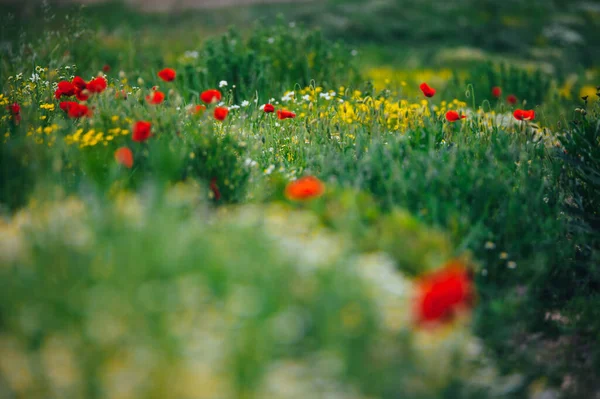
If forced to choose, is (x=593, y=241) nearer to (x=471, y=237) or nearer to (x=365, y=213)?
(x=471, y=237)

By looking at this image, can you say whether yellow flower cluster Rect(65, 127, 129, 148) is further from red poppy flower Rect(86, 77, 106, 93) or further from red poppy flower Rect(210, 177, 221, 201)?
red poppy flower Rect(210, 177, 221, 201)

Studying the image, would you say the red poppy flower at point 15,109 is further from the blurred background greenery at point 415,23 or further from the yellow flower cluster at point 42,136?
the blurred background greenery at point 415,23

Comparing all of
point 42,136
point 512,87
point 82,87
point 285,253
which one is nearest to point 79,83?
point 82,87

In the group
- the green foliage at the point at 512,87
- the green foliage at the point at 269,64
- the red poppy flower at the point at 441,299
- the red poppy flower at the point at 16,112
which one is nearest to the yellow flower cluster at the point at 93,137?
the red poppy flower at the point at 16,112

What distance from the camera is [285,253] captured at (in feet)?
8.42

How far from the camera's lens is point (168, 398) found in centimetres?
190

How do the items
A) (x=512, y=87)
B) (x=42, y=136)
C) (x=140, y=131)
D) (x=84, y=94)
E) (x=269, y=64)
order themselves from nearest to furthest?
1. (x=140, y=131)
2. (x=84, y=94)
3. (x=42, y=136)
4. (x=269, y=64)
5. (x=512, y=87)

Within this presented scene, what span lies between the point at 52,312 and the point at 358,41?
41.5 feet

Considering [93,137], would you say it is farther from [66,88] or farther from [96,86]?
[66,88]

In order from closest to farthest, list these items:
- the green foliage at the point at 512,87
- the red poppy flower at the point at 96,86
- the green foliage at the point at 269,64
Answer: the red poppy flower at the point at 96,86
the green foliage at the point at 269,64
the green foliage at the point at 512,87

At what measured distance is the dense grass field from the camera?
2086 millimetres

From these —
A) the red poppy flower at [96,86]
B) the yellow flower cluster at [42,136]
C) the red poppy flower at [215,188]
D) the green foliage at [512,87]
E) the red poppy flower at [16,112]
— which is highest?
the red poppy flower at [96,86]

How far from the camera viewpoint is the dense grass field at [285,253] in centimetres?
209

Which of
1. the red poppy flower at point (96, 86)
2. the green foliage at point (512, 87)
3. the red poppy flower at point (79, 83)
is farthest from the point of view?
the green foliage at point (512, 87)
